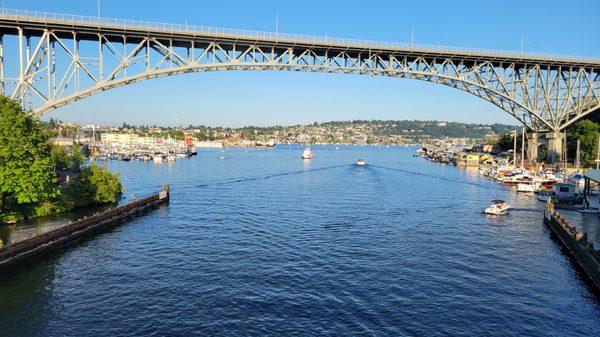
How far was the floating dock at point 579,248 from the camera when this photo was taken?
96.8 feet

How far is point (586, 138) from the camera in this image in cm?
9656

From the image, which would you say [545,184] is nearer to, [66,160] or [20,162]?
[20,162]

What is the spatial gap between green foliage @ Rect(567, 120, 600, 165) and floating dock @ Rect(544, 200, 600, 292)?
5923 centimetres

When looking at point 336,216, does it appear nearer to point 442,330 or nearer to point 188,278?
point 188,278

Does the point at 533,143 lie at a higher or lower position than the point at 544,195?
higher

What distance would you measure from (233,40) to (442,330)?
41.3 meters

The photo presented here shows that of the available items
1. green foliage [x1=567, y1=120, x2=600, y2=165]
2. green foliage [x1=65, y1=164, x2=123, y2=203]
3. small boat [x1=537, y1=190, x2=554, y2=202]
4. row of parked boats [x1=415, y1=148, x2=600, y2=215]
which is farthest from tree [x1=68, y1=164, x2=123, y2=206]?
green foliage [x1=567, y1=120, x2=600, y2=165]

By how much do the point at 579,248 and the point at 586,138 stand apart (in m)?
74.3

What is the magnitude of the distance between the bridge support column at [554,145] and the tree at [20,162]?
242 feet

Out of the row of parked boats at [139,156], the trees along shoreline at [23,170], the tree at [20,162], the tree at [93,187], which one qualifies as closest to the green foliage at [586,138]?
the tree at [93,187]

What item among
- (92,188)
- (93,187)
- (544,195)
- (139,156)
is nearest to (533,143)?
(544,195)

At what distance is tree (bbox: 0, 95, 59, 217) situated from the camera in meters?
41.8

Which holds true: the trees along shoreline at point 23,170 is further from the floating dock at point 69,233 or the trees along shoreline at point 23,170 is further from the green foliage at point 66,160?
the green foliage at point 66,160

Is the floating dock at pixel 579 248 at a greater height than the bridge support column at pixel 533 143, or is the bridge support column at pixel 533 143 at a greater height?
the bridge support column at pixel 533 143
